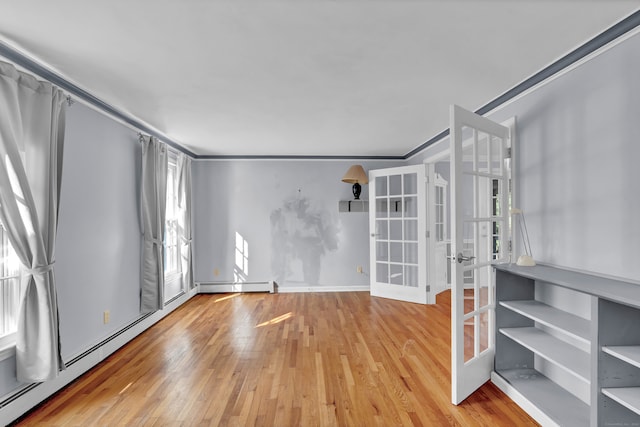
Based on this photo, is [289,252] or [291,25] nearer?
[291,25]

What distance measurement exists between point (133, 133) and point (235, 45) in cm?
231

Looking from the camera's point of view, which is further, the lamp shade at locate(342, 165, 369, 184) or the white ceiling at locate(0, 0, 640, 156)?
the lamp shade at locate(342, 165, 369, 184)

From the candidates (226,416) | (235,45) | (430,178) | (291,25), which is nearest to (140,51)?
(235,45)

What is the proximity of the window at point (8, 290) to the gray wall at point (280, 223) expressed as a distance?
135 inches

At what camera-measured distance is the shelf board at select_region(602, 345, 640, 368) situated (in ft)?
4.90

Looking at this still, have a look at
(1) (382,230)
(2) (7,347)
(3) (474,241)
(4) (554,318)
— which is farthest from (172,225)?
(4) (554,318)

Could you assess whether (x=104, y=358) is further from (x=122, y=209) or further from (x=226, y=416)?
(x=226, y=416)

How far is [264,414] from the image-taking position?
7.20 ft

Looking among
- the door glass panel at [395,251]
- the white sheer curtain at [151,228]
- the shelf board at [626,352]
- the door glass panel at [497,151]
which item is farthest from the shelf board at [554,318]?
the white sheer curtain at [151,228]

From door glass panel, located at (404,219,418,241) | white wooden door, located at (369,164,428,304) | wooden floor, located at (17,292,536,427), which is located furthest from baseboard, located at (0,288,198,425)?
door glass panel, located at (404,219,418,241)

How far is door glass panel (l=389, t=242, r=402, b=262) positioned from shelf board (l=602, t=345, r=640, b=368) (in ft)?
12.7

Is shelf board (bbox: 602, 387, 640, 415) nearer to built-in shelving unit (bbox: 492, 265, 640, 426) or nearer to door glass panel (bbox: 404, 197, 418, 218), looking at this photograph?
built-in shelving unit (bbox: 492, 265, 640, 426)

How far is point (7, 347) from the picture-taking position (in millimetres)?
2141

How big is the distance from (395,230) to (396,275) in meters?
0.76
